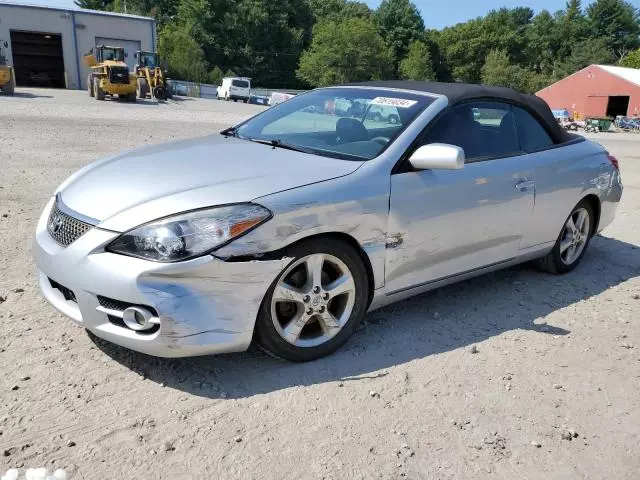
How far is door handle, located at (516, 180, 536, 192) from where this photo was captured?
4.18 meters

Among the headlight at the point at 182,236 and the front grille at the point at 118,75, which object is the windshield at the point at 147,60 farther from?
the headlight at the point at 182,236

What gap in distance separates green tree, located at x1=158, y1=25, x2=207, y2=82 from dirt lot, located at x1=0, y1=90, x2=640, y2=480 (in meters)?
56.3

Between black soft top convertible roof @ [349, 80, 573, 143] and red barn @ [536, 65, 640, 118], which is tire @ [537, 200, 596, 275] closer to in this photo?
black soft top convertible roof @ [349, 80, 573, 143]

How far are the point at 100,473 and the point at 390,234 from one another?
1.94 m

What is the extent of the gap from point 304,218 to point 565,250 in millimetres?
2989

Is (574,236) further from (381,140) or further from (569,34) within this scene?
(569,34)

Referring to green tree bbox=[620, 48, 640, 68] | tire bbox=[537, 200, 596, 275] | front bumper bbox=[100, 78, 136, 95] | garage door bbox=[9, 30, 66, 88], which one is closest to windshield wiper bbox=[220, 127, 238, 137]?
tire bbox=[537, 200, 596, 275]

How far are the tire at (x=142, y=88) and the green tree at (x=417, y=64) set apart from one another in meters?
50.8

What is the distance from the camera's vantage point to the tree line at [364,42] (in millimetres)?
66875

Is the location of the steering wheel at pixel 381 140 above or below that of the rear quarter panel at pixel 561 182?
above

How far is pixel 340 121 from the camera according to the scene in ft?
13.2

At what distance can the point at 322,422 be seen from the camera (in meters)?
2.72

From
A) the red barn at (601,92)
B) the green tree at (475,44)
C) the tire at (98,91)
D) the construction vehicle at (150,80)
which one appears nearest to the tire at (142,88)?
the construction vehicle at (150,80)

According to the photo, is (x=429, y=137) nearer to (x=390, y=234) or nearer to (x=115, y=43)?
(x=390, y=234)
